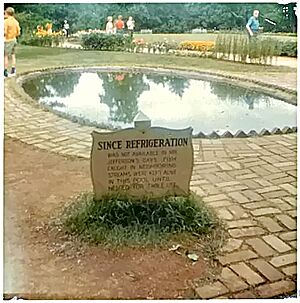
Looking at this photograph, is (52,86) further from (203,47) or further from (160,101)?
(203,47)

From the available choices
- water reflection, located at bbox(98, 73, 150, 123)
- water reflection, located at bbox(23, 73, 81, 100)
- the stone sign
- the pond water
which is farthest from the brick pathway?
water reflection, located at bbox(23, 73, 81, 100)

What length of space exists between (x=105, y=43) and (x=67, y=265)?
3120 millimetres

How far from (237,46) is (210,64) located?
0.54m

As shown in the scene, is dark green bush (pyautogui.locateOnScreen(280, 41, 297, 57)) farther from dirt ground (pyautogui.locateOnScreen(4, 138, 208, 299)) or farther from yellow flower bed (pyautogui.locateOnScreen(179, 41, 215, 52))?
yellow flower bed (pyautogui.locateOnScreen(179, 41, 215, 52))

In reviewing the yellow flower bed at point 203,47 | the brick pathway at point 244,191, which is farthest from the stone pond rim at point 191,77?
the yellow flower bed at point 203,47

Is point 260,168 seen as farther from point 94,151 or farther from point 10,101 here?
point 10,101

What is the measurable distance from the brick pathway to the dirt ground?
4.7 inches

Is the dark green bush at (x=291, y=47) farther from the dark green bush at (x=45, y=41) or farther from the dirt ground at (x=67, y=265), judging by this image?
the dark green bush at (x=45, y=41)

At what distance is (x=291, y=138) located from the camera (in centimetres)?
280

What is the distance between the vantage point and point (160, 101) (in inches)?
158

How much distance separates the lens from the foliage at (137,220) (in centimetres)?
165

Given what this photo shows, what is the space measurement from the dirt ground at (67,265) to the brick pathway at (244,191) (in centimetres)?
12

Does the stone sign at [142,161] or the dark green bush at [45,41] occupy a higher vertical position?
the dark green bush at [45,41]

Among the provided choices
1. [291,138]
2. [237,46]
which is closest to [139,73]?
[237,46]
